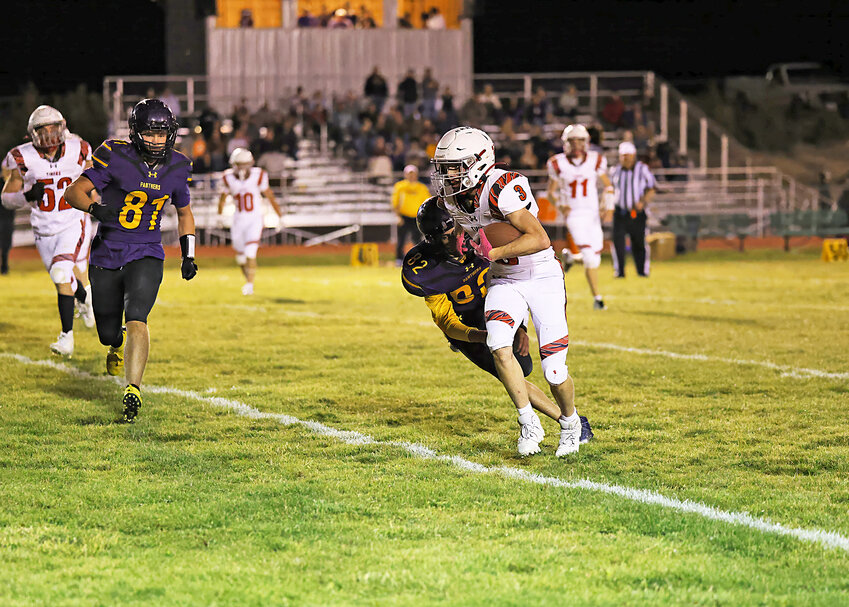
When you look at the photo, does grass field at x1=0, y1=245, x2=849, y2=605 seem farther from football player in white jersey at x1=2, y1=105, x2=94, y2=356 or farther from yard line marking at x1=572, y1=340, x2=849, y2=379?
football player in white jersey at x1=2, y1=105, x2=94, y2=356

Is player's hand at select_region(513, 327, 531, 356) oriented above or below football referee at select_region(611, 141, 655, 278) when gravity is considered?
below

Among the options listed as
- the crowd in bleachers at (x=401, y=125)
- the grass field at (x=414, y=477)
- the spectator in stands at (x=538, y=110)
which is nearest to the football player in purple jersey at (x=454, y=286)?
the grass field at (x=414, y=477)

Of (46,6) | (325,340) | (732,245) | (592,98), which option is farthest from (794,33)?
(325,340)

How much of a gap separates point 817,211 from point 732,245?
211cm

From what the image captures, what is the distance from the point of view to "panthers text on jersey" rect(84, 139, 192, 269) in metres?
6.72

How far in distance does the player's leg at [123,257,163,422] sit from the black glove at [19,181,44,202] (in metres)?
2.58

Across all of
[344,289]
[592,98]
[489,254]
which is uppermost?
[592,98]

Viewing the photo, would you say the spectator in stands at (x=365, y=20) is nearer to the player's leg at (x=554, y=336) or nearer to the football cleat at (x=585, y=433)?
the football cleat at (x=585, y=433)

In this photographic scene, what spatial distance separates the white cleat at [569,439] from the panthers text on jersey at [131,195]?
9.06ft

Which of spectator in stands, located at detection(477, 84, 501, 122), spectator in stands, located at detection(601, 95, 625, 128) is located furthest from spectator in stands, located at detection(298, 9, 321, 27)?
spectator in stands, located at detection(601, 95, 625, 128)

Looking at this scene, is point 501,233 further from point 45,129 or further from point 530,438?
point 45,129

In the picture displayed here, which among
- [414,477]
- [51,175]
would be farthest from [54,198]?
[414,477]

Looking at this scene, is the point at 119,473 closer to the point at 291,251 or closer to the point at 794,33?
the point at 291,251

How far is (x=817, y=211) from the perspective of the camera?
23703 millimetres
